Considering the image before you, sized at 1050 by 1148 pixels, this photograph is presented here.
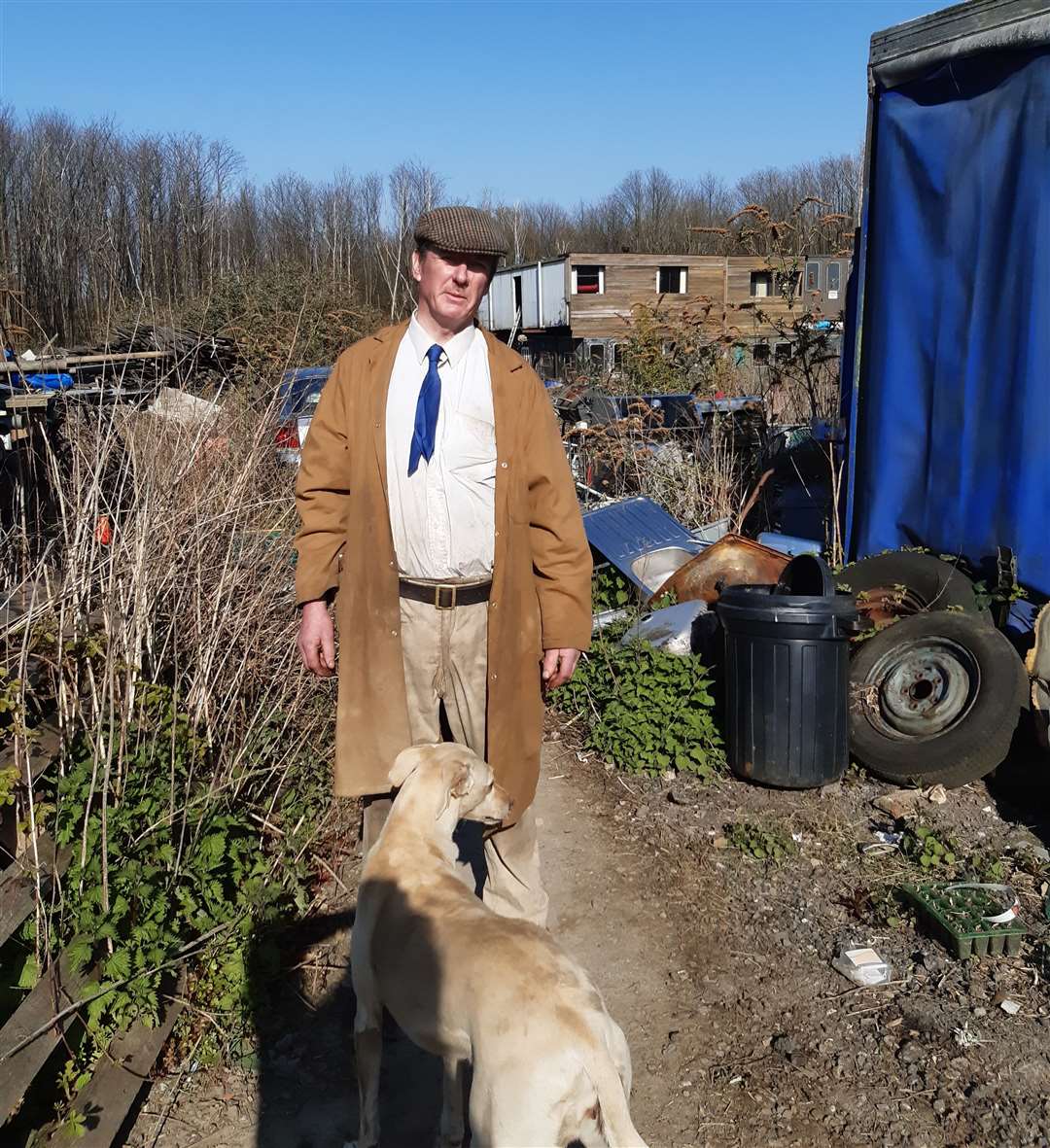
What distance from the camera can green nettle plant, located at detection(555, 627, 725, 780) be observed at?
536 cm

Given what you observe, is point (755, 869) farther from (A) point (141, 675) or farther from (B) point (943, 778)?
(A) point (141, 675)

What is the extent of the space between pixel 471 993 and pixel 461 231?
2020 millimetres

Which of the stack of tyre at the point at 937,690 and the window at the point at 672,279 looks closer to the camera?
the stack of tyre at the point at 937,690

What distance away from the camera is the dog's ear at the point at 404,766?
290 centimetres

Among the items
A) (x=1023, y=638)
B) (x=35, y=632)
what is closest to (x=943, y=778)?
(x=1023, y=638)

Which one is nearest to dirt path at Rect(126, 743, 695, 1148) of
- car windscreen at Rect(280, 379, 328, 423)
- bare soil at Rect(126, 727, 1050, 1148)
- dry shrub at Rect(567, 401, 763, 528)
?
bare soil at Rect(126, 727, 1050, 1148)

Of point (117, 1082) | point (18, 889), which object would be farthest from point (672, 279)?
point (117, 1082)

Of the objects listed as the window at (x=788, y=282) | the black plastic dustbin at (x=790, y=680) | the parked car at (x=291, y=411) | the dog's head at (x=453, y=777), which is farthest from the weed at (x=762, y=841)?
the window at (x=788, y=282)

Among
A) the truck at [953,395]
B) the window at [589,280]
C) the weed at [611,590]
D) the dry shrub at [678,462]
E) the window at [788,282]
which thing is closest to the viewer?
the truck at [953,395]

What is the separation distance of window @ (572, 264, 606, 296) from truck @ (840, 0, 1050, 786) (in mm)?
32142

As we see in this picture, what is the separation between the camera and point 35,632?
3203 millimetres

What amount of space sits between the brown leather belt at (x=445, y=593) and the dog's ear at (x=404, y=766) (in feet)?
1.55

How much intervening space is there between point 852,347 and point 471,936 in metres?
5.49

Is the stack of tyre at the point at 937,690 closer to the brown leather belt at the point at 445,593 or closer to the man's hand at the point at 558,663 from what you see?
the man's hand at the point at 558,663
